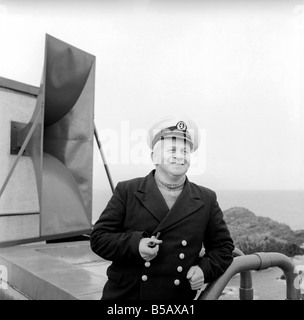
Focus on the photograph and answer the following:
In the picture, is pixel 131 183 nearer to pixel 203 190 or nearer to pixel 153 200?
pixel 153 200

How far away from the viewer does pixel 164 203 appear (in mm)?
1064

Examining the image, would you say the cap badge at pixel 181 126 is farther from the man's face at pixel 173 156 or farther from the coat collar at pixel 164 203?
the coat collar at pixel 164 203

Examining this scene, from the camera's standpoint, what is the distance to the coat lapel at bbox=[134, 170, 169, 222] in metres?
1.05

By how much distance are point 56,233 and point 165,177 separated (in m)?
2.16

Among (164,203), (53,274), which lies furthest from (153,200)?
(53,274)

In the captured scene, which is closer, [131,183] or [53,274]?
[131,183]

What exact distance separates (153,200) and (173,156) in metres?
0.13

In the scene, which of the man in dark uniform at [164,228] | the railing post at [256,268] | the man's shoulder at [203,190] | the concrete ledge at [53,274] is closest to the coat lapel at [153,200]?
the man in dark uniform at [164,228]

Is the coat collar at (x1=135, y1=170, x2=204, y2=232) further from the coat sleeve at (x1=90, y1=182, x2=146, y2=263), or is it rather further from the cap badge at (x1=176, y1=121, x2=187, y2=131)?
the cap badge at (x1=176, y1=121, x2=187, y2=131)

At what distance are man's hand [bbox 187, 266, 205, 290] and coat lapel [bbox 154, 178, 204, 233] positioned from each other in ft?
0.46

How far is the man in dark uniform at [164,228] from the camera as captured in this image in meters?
1.05

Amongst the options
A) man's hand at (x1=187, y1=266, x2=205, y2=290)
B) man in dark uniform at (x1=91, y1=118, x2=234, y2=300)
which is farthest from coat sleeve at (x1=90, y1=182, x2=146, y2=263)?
man's hand at (x1=187, y1=266, x2=205, y2=290)
